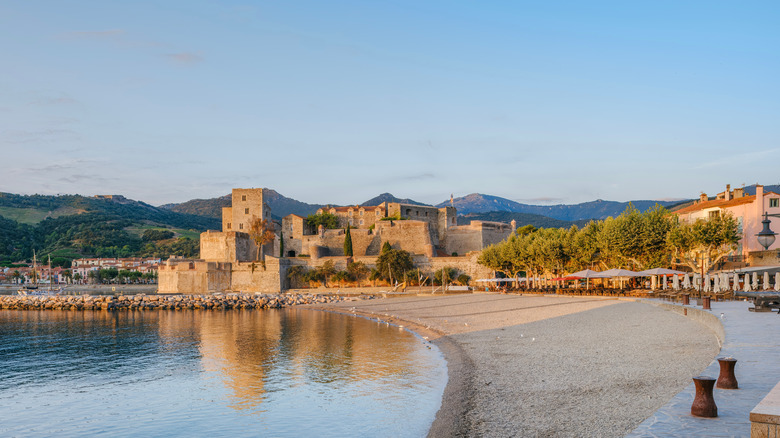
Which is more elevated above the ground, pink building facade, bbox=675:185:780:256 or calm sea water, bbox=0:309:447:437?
pink building facade, bbox=675:185:780:256

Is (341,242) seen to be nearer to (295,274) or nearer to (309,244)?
(309,244)

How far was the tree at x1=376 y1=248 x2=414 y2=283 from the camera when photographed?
197 feet

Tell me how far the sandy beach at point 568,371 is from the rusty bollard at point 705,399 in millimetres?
1671

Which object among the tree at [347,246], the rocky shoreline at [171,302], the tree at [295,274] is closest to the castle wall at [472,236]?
the tree at [347,246]

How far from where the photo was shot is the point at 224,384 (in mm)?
15766

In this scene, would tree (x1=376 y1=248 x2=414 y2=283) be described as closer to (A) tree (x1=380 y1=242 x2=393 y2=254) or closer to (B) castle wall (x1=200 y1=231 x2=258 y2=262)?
(A) tree (x1=380 y1=242 x2=393 y2=254)

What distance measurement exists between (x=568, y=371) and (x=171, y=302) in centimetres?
4611

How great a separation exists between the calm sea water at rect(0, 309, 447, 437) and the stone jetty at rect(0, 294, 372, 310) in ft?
72.6

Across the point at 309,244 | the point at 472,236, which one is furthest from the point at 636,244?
the point at 309,244

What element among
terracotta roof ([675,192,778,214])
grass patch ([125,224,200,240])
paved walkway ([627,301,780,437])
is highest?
grass patch ([125,224,200,240])

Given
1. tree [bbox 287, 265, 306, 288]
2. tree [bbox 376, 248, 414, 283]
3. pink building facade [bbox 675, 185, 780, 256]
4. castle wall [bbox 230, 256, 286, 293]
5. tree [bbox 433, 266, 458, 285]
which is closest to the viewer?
pink building facade [bbox 675, 185, 780, 256]

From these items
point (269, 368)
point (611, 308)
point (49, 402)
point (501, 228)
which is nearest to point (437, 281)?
point (501, 228)

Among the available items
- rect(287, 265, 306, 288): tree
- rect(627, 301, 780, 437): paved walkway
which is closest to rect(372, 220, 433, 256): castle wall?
rect(287, 265, 306, 288): tree

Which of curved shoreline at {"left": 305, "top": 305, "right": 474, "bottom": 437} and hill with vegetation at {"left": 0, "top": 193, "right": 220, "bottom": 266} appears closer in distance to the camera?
curved shoreline at {"left": 305, "top": 305, "right": 474, "bottom": 437}
